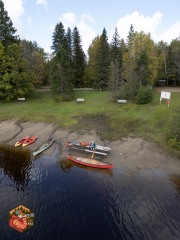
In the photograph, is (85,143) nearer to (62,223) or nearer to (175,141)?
(175,141)

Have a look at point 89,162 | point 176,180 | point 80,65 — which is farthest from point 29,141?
point 80,65

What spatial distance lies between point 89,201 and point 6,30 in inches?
1772

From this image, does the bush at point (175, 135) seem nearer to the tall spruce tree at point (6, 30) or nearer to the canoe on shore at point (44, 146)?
the canoe on shore at point (44, 146)

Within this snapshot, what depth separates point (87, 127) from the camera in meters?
34.2

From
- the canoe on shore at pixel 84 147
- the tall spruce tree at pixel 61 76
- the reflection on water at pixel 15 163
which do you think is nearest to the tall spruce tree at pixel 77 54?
the tall spruce tree at pixel 61 76

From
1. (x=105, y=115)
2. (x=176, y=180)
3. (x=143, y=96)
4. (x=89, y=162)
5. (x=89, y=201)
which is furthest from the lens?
(x=143, y=96)

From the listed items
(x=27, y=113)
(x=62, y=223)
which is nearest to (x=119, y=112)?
(x=27, y=113)

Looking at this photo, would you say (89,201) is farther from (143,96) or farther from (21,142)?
(143,96)

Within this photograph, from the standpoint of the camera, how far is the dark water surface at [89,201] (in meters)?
15.2

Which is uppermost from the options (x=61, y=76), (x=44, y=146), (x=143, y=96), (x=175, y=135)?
(x=61, y=76)

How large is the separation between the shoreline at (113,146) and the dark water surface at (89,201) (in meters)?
1.35

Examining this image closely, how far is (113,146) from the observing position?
28.2 meters

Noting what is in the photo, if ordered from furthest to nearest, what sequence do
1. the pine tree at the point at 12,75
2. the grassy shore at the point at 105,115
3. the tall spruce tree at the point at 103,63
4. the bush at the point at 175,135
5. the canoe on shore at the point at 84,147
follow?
the tall spruce tree at the point at 103,63
the pine tree at the point at 12,75
the grassy shore at the point at 105,115
the bush at the point at 175,135
the canoe on shore at the point at 84,147

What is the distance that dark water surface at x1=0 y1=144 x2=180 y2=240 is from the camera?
15227mm
